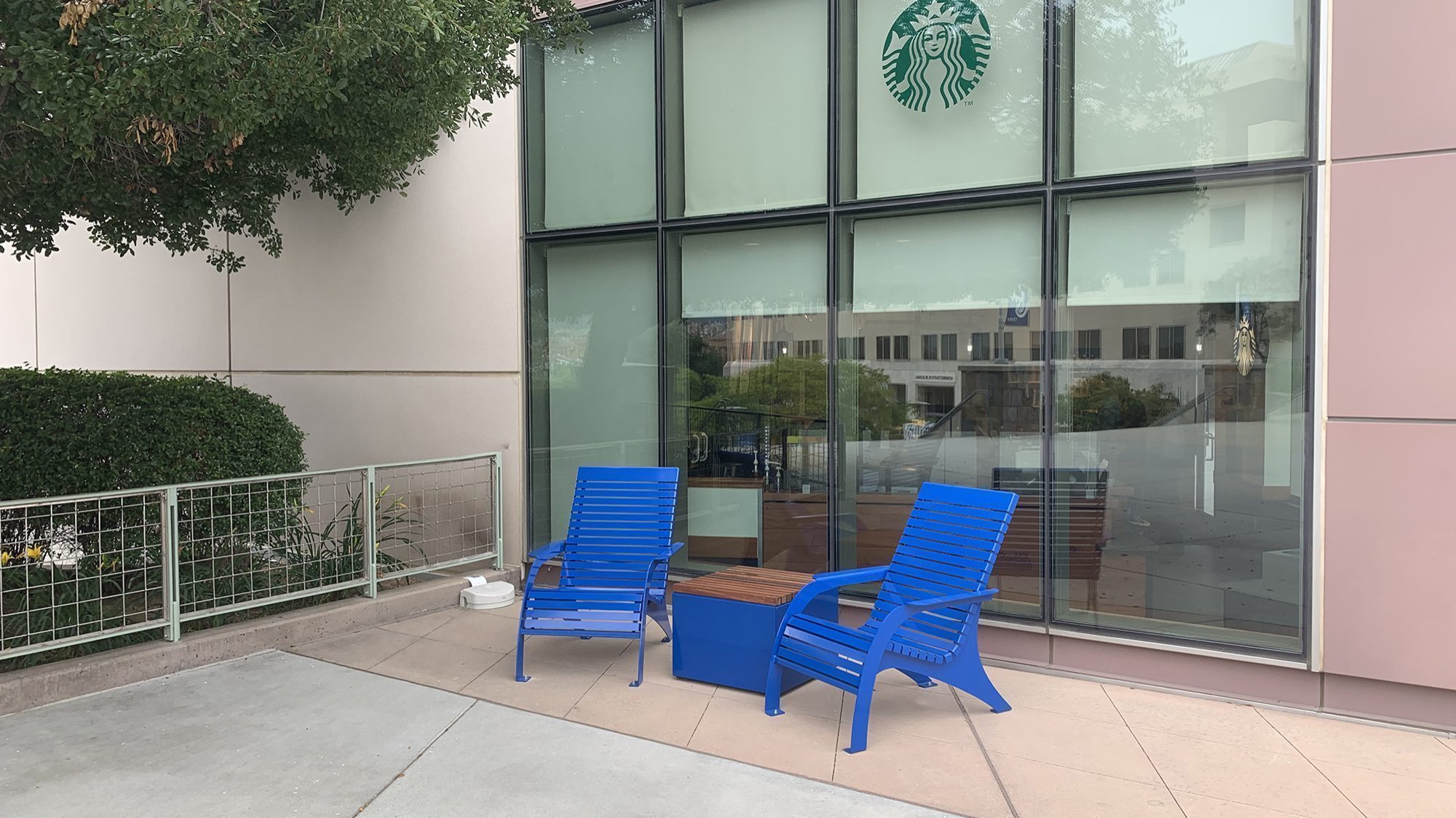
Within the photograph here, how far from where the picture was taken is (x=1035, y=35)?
5.33m

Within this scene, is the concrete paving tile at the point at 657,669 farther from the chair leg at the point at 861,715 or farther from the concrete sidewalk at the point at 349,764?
the chair leg at the point at 861,715

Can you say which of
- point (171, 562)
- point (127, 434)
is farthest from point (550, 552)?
point (127, 434)

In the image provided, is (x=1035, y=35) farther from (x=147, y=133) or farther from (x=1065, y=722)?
(x=147, y=133)

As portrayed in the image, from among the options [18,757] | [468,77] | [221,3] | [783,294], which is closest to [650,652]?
[783,294]

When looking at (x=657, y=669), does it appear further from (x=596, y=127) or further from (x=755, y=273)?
(x=596, y=127)

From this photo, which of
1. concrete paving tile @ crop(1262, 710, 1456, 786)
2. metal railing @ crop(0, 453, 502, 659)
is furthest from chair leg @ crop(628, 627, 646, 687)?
concrete paving tile @ crop(1262, 710, 1456, 786)

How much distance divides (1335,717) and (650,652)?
356 cm

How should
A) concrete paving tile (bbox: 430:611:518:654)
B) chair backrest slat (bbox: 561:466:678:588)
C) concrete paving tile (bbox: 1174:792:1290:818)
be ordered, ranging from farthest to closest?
concrete paving tile (bbox: 430:611:518:654)
chair backrest slat (bbox: 561:466:678:588)
concrete paving tile (bbox: 1174:792:1290:818)

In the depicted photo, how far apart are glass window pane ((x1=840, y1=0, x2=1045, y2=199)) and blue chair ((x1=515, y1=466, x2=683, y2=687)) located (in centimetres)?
226

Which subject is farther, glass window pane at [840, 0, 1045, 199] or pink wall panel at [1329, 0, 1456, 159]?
glass window pane at [840, 0, 1045, 199]

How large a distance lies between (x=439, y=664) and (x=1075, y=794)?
3.43m

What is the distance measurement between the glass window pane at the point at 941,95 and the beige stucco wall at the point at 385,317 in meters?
2.83

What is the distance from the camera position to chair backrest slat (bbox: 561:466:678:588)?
5.60 m

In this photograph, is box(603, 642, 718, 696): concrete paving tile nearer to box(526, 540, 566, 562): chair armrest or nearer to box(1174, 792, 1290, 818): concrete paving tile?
box(526, 540, 566, 562): chair armrest
